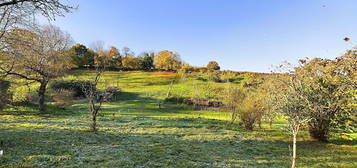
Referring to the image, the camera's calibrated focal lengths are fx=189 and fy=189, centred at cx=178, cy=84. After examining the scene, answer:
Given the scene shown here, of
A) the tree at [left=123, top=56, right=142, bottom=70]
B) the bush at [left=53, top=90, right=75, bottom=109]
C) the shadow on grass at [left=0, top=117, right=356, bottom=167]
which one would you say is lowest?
the shadow on grass at [left=0, top=117, right=356, bottom=167]

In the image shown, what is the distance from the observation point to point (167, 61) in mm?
77938

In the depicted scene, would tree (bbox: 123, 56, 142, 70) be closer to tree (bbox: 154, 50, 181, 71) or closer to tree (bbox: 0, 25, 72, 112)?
tree (bbox: 154, 50, 181, 71)

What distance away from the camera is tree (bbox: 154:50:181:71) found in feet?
255

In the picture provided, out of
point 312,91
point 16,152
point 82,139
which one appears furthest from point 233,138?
point 16,152

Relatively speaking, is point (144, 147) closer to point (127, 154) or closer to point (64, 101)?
point (127, 154)

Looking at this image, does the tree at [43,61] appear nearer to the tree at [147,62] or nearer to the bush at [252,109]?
the bush at [252,109]

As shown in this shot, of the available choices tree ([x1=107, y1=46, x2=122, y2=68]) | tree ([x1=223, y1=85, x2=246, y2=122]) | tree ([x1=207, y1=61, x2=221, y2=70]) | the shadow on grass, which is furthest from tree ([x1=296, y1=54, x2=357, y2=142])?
tree ([x1=107, y1=46, x2=122, y2=68])

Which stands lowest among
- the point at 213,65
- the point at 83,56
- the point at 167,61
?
the point at 213,65

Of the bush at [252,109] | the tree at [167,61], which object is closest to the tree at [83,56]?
the tree at [167,61]

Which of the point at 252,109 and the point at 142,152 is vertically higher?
the point at 252,109

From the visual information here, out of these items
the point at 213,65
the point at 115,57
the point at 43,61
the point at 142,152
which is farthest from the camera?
the point at 213,65

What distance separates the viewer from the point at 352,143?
516 inches

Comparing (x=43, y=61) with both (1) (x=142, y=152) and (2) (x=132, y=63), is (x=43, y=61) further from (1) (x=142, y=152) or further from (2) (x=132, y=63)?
(2) (x=132, y=63)

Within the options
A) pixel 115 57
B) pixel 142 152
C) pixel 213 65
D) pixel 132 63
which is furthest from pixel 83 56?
pixel 142 152
